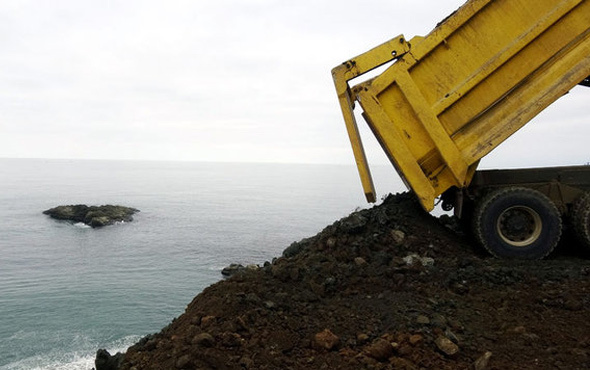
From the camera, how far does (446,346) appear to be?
426 cm

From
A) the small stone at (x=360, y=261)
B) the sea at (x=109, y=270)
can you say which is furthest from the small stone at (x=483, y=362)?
the sea at (x=109, y=270)

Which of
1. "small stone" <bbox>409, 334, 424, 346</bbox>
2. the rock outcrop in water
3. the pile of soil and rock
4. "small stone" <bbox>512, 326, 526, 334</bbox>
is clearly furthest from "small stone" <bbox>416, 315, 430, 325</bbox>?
the rock outcrop in water

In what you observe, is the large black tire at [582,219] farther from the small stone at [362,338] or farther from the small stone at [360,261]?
the small stone at [362,338]

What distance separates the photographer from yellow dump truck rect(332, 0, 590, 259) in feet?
21.9

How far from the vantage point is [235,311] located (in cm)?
519

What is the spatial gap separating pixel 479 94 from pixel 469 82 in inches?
12.2

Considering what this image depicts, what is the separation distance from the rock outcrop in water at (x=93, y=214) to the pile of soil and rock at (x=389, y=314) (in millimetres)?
52383

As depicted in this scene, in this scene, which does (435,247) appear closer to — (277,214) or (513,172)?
(513,172)

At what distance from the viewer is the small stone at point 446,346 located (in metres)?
4.20

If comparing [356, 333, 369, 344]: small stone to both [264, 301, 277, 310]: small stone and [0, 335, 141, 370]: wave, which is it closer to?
[264, 301, 277, 310]: small stone

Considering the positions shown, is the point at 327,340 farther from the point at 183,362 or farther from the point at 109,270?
the point at 109,270

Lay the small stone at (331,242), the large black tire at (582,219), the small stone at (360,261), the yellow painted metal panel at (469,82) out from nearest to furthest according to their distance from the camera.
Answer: the small stone at (360,261), the yellow painted metal panel at (469,82), the large black tire at (582,219), the small stone at (331,242)

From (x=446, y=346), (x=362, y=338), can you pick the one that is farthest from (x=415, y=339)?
(x=362, y=338)

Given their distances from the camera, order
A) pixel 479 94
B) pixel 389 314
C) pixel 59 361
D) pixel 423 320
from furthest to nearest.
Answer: pixel 59 361
pixel 479 94
pixel 389 314
pixel 423 320
